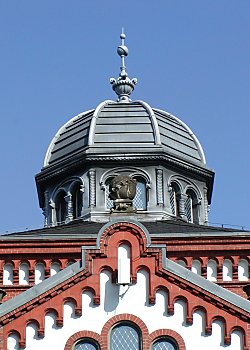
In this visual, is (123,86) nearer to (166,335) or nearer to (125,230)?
(125,230)

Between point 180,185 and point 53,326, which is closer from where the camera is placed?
point 53,326

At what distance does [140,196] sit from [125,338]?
1265 cm

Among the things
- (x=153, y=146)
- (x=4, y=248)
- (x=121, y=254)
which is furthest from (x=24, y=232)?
(x=121, y=254)

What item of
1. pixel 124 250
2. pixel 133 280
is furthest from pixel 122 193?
pixel 133 280

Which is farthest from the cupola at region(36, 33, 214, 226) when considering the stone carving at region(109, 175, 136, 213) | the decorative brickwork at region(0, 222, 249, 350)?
the decorative brickwork at region(0, 222, 249, 350)

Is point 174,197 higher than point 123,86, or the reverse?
point 123,86

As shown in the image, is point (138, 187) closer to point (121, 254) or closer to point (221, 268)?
point (221, 268)

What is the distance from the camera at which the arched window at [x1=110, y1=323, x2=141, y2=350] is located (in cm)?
3083

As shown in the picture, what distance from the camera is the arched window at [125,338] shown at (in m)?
30.8

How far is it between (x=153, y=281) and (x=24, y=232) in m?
10.6

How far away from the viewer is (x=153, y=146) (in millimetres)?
44000

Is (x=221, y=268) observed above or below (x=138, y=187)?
below

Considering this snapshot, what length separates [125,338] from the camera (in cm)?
3092

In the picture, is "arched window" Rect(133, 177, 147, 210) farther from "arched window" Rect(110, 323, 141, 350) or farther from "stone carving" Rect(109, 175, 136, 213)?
"arched window" Rect(110, 323, 141, 350)
